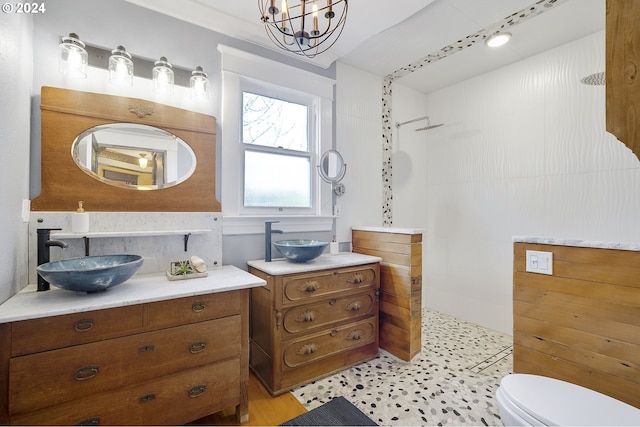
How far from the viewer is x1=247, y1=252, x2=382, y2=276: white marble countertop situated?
1917 millimetres

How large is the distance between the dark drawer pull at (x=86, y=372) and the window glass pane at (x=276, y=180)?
139cm

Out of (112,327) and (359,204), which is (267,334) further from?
(359,204)

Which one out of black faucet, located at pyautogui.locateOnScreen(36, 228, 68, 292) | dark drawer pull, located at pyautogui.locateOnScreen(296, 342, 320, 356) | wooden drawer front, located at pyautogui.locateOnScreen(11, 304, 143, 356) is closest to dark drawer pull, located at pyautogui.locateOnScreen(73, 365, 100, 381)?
wooden drawer front, located at pyautogui.locateOnScreen(11, 304, 143, 356)

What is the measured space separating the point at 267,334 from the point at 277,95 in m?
2.00

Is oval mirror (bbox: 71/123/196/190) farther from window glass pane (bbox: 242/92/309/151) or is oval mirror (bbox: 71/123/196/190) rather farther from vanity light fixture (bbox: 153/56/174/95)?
window glass pane (bbox: 242/92/309/151)

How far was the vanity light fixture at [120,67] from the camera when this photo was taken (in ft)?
5.65

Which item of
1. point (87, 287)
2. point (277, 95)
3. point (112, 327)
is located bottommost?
point (112, 327)

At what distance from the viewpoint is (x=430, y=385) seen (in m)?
1.98

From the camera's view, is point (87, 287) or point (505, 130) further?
point (505, 130)

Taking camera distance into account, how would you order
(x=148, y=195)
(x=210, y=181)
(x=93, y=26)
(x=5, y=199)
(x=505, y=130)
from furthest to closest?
1. (x=505, y=130)
2. (x=210, y=181)
3. (x=148, y=195)
4. (x=93, y=26)
5. (x=5, y=199)

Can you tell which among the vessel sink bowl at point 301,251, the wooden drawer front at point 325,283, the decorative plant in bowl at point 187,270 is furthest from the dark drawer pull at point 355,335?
the decorative plant in bowl at point 187,270

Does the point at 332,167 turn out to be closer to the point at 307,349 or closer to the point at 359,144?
the point at 359,144

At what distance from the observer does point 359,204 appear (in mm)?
2936

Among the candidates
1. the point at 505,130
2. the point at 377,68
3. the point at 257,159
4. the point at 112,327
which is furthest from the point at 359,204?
the point at 112,327
